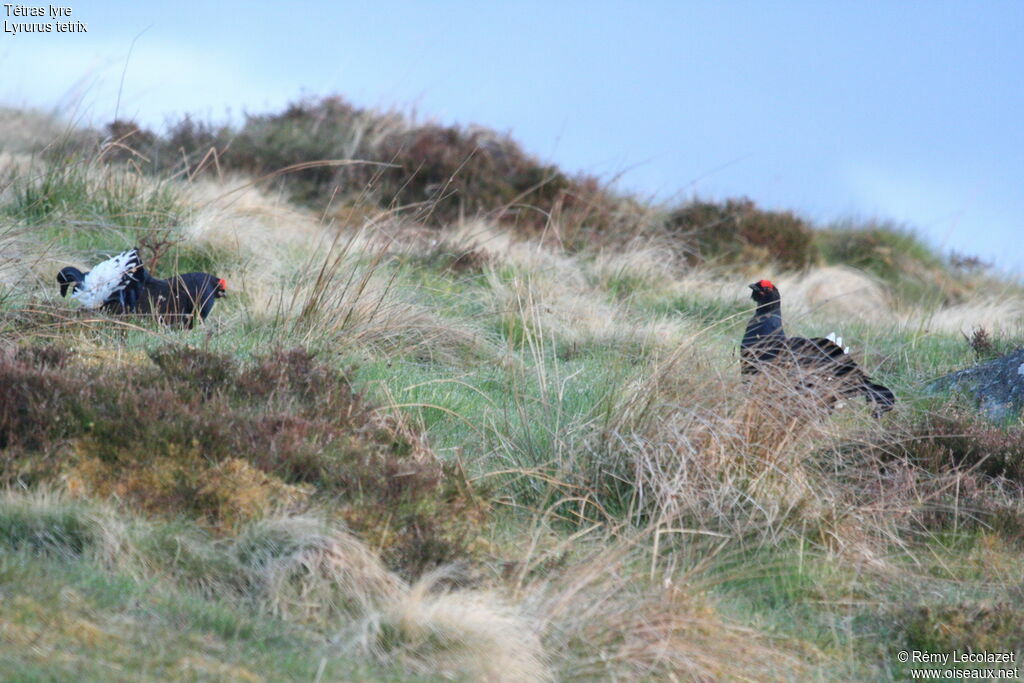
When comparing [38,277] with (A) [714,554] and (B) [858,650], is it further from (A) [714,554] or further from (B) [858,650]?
(B) [858,650]

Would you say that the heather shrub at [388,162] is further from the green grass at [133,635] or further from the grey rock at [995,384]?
the green grass at [133,635]

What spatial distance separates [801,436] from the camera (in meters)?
4.13

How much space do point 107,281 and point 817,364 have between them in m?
3.81

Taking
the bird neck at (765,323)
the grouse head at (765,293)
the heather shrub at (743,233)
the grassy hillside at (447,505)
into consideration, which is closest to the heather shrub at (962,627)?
the grassy hillside at (447,505)

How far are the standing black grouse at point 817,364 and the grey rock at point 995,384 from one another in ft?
3.00

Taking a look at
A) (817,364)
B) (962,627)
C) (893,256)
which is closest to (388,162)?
(893,256)

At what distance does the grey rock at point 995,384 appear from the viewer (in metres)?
5.66

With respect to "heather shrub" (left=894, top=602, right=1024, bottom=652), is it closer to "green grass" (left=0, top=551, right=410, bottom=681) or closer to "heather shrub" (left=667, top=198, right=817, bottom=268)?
"green grass" (left=0, top=551, right=410, bottom=681)

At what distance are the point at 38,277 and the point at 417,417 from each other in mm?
2762

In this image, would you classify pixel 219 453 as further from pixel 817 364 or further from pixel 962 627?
pixel 817 364

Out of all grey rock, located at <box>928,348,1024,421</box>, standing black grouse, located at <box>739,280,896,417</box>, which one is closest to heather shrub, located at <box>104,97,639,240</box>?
grey rock, located at <box>928,348,1024,421</box>

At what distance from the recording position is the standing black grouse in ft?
15.1

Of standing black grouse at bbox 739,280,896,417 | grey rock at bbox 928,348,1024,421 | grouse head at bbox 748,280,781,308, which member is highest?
grouse head at bbox 748,280,781,308

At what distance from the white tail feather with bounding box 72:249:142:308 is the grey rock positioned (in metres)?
4.82
